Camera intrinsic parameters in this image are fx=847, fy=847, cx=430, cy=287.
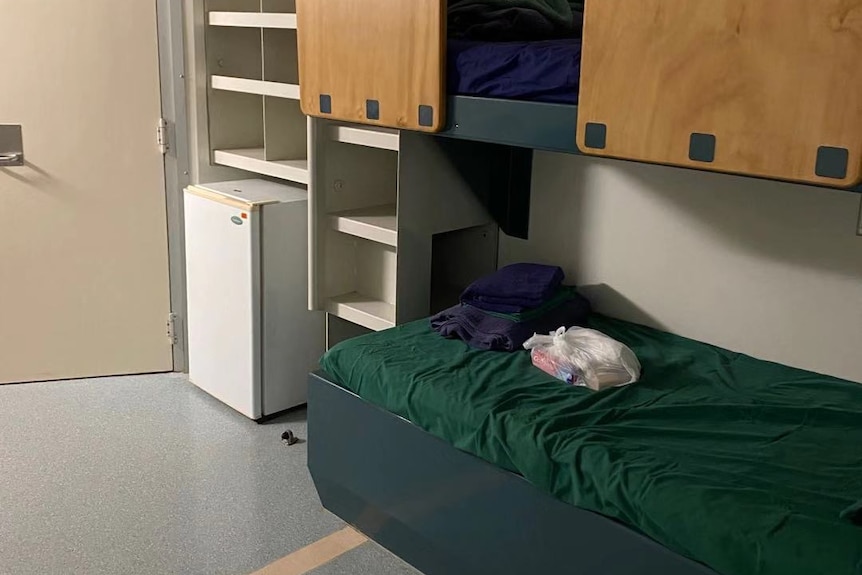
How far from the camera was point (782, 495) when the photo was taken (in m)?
1.63

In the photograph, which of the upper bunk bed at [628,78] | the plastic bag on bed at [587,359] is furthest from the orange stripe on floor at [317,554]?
the upper bunk bed at [628,78]

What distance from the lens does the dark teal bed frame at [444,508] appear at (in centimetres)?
176

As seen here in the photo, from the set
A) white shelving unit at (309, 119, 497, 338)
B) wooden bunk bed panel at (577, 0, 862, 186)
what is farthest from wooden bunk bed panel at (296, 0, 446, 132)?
wooden bunk bed panel at (577, 0, 862, 186)

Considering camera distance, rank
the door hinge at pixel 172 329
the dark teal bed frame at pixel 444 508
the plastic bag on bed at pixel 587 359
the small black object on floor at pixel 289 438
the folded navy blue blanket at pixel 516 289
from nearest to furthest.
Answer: the dark teal bed frame at pixel 444 508
the plastic bag on bed at pixel 587 359
the folded navy blue blanket at pixel 516 289
the small black object on floor at pixel 289 438
the door hinge at pixel 172 329

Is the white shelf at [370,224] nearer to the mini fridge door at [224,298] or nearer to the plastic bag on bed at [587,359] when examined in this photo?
the mini fridge door at [224,298]

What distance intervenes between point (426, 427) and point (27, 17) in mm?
2192

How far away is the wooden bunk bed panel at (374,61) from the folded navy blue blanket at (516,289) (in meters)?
0.52

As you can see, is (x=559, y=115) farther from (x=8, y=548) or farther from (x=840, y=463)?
(x=8, y=548)

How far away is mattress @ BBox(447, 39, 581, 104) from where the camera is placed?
201 cm

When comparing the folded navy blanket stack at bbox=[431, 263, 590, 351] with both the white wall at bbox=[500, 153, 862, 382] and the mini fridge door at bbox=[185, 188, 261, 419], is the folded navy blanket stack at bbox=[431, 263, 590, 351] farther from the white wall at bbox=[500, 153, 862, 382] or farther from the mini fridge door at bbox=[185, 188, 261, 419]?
the mini fridge door at bbox=[185, 188, 261, 419]

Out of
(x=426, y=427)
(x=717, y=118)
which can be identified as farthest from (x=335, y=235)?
(x=717, y=118)

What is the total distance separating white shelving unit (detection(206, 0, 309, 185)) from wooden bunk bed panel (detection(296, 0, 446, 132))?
1.50 feet

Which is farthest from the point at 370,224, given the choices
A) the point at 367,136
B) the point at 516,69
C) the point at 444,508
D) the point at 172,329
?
the point at 172,329

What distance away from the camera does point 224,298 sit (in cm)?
317
